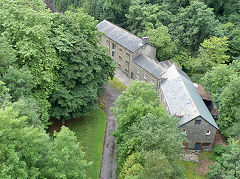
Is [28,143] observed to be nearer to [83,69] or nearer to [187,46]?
[83,69]

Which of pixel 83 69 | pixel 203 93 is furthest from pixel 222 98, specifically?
pixel 83 69

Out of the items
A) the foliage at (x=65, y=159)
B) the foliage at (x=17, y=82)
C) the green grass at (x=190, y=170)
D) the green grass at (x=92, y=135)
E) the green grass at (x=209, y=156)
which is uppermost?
the foliage at (x=17, y=82)

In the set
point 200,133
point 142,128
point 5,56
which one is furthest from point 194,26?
point 5,56

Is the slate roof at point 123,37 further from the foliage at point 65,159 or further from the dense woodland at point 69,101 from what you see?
the foliage at point 65,159

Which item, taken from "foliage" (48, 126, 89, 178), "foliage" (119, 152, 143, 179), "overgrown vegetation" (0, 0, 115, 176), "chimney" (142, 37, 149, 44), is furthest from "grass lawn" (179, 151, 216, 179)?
"chimney" (142, 37, 149, 44)

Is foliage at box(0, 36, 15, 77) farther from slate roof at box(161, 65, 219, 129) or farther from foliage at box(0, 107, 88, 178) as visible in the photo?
slate roof at box(161, 65, 219, 129)

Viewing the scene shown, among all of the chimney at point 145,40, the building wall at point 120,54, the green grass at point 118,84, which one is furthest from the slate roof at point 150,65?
the green grass at point 118,84
